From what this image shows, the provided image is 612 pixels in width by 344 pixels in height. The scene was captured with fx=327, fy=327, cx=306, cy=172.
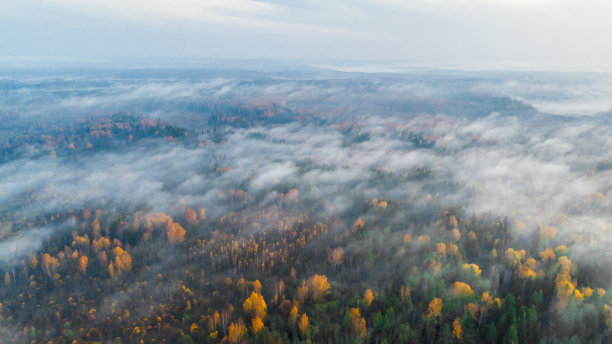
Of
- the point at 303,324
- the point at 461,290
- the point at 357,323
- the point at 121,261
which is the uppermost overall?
the point at 461,290

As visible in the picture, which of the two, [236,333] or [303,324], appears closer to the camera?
[236,333]

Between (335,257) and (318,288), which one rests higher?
(318,288)

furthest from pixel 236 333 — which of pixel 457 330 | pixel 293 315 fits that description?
pixel 457 330

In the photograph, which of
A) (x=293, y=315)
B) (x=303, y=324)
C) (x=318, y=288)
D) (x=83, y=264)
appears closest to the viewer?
(x=303, y=324)

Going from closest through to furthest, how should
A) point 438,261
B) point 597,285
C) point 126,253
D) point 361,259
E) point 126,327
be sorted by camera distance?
point 126,327 → point 597,285 → point 438,261 → point 361,259 → point 126,253

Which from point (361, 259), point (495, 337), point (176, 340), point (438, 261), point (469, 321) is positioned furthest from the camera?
point (361, 259)

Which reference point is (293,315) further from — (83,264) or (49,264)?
(49,264)

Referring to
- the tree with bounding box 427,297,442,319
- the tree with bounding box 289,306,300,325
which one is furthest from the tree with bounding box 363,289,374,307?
the tree with bounding box 289,306,300,325

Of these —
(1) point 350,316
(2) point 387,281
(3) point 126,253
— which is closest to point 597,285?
(2) point 387,281

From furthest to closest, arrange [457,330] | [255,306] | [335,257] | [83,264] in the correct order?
1. [83,264]
2. [335,257]
3. [255,306]
4. [457,330]

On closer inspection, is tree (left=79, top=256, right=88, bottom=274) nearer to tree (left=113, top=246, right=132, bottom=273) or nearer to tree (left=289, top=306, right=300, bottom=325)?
tree (left=113, top=246, right=132, bottom=273)

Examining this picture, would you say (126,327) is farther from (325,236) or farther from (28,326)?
(325,236)
